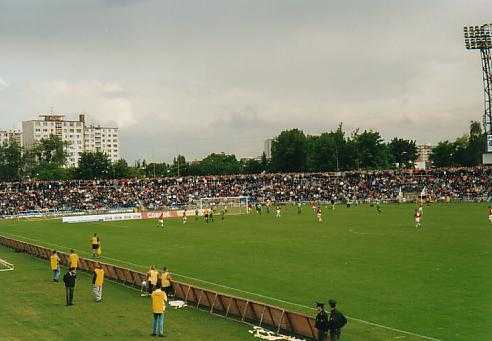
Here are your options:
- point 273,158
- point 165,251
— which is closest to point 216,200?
point 165,251

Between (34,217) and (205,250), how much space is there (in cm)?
5203

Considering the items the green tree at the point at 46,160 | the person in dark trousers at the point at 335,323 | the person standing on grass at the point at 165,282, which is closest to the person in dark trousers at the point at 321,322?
the person in dark trousers at the point at 335,323

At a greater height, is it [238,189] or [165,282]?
[238,189]

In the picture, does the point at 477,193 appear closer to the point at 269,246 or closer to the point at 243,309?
the point at 269,246

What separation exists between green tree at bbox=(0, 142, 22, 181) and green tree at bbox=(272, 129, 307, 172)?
2290 inches

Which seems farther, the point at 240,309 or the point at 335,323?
the point at 240,309

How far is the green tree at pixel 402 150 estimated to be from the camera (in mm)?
165750

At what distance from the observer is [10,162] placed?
148 m

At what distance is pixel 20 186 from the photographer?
10169 centimetres

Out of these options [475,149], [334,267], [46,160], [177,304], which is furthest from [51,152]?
[177,304]

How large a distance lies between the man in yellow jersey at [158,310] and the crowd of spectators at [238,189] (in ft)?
248

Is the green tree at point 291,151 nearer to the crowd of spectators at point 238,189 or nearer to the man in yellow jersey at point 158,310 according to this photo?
the crowd of spectators at point 238,189

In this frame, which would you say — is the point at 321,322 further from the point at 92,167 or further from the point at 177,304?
the point at 92,167

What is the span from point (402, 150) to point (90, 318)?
15084 centimetres
